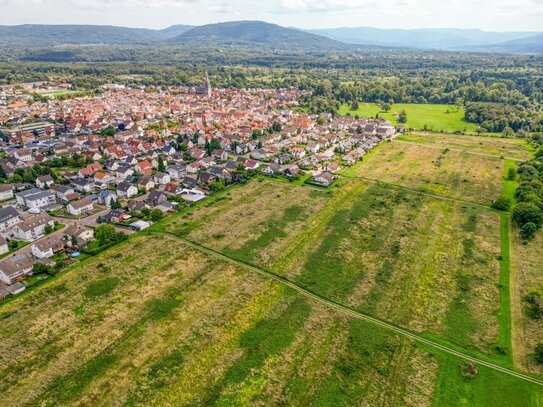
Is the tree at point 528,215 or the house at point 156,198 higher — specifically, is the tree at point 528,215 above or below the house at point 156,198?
above

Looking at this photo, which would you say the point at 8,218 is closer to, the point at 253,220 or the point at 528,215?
the point at 253,220

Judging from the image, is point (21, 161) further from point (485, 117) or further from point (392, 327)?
point (485, 117)

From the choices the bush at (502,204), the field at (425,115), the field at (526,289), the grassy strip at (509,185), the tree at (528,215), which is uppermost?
the tree at (528,215)

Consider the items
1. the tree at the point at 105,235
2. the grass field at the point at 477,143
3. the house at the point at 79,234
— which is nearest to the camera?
the house at the point at 79,234

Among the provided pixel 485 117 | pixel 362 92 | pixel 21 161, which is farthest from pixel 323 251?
pixel 362 92

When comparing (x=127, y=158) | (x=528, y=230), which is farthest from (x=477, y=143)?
(x=127, y=158)

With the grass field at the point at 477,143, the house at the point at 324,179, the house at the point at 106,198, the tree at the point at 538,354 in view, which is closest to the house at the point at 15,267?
the house at the point at 106,198

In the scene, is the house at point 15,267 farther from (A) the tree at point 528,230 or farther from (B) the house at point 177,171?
(A) the tree at point 528,230

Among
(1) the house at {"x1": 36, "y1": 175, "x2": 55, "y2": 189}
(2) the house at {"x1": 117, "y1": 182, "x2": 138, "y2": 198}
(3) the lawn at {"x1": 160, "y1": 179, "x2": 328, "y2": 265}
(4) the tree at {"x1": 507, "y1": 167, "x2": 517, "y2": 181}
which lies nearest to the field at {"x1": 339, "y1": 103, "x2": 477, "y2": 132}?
(4) the tree at {"x1": 507, "y1": 167, "x2": 517, "y2": 181}

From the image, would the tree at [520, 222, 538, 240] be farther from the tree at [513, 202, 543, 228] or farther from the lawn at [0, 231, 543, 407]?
the lawn at [0, 231, 543, 407]
